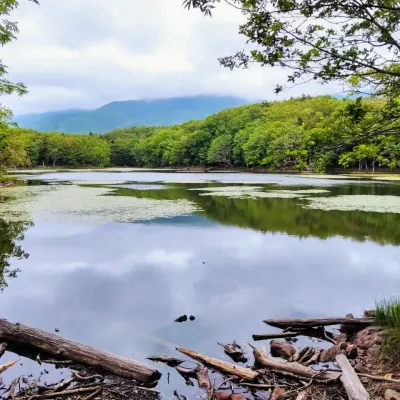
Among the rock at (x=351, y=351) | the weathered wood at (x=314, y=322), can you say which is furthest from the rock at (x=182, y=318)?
the rock at (x=351, y=351)

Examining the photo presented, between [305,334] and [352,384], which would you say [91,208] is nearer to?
[305,334]

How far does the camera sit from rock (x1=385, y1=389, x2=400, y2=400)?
435 cm

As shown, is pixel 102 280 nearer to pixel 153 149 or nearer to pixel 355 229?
pixel 355 229

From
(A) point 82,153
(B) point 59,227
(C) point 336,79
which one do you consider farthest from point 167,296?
(A) point 82,153

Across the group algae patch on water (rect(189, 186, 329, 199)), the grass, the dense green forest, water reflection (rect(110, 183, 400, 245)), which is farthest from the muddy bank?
algae patch on water (rect(189, 186, 329, 199))

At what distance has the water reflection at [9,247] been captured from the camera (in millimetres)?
10841

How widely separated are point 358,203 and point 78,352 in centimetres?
2245

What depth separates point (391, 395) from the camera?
440 centimetres

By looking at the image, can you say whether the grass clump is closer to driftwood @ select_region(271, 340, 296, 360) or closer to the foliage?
the foliage

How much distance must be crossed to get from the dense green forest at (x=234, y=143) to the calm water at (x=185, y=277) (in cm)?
364

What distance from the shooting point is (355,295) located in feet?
31.0

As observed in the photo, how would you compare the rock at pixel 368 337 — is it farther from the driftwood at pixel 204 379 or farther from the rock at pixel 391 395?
the driftwood at pixel 204 379

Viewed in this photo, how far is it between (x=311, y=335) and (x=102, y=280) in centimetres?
563

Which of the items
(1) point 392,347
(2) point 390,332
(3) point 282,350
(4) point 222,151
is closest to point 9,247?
(3) point 282,350
